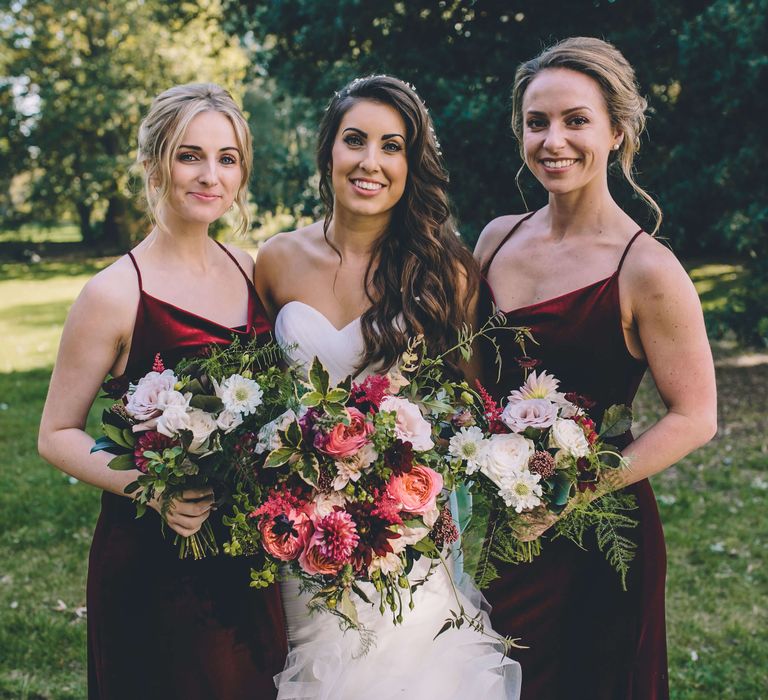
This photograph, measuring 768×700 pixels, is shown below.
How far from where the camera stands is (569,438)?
237 centimetres

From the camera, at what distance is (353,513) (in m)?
2.17

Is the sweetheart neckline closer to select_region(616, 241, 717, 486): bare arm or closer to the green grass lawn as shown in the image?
select_region(616, 241, 717, 486): bare arm

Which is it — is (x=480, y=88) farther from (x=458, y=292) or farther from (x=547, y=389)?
(x=547, y=389)

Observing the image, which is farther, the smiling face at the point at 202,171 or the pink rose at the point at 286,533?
the smiling face at the point at 202,171

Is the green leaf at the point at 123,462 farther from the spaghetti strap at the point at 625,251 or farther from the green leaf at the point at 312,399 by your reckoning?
the spaghetti strap at the point at 625,251

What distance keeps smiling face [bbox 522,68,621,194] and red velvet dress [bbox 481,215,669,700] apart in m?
0.35

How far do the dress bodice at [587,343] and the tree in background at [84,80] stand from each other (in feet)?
74.1

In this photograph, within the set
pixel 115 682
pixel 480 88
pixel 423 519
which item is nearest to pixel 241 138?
pixel 423 519

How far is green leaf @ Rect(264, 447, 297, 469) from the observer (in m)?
2.12

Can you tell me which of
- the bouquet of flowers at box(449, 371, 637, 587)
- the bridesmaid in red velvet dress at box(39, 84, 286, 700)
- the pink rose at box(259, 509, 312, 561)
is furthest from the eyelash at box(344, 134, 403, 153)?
the pink rose at box(259, 509, 312, 561)

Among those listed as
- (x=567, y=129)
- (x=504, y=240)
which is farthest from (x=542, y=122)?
(x=504, y=240)

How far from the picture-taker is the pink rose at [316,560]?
2.13 meters

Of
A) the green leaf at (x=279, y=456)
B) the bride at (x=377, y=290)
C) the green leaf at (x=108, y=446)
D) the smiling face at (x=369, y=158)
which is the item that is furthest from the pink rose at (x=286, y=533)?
the smiling face at (x=369, y=158)

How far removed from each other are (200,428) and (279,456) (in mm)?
246
